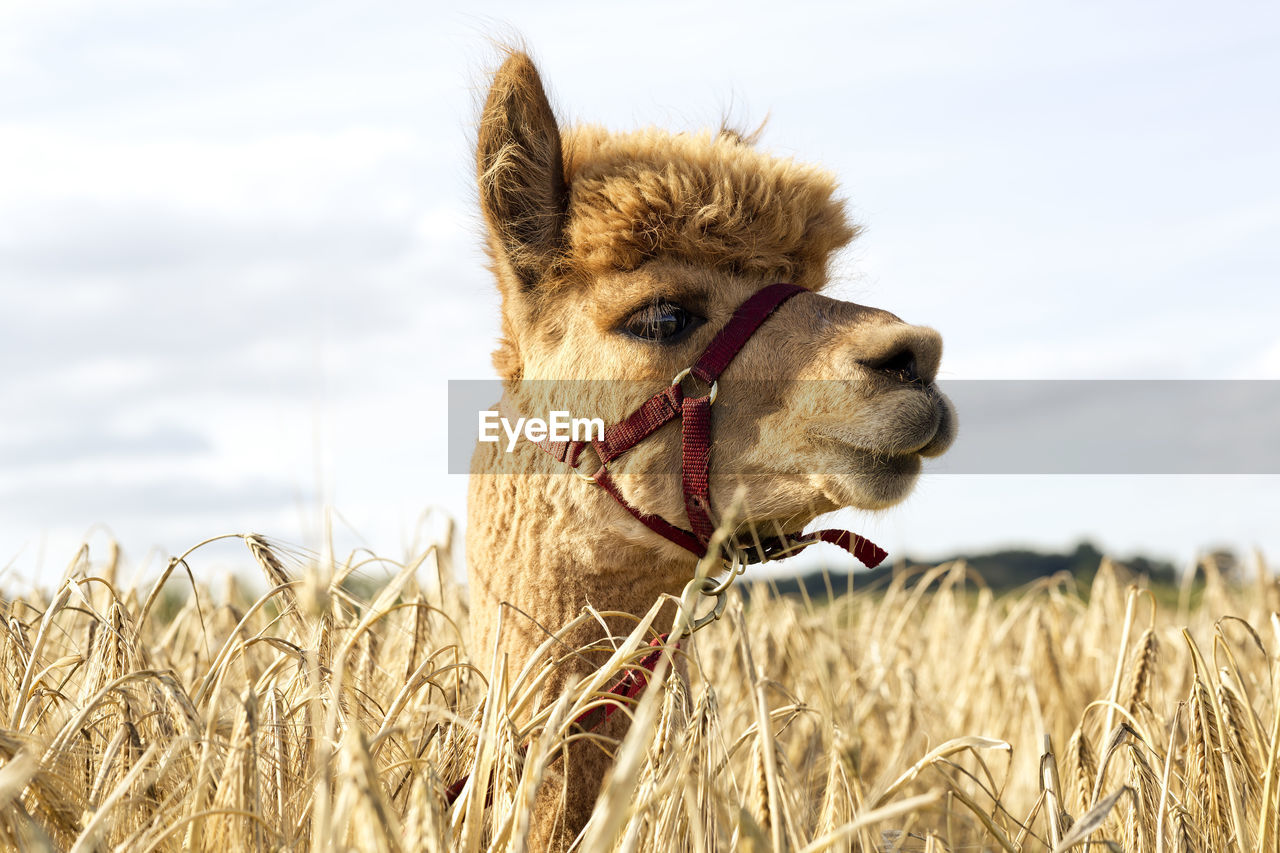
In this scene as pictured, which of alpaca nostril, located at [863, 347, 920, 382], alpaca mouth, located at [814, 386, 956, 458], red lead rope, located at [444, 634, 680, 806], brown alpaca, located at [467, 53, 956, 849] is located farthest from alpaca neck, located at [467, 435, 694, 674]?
alpaca nostril, located at [863, 347, 920, 382]

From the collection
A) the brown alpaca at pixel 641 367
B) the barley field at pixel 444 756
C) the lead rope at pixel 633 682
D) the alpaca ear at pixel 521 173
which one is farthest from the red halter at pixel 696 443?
the alpaca ear at pixel 521 173

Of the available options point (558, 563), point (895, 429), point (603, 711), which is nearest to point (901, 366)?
point (895, 429)

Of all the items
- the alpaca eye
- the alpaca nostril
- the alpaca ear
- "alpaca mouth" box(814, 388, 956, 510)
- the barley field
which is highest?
the alpaca ear

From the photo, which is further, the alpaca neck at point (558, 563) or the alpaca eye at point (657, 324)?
the alpaca eye at point (657, 324)

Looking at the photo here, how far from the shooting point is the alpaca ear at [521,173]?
318 centimetres

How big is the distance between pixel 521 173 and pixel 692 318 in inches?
29.9

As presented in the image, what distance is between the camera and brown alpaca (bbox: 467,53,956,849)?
2.87 meters

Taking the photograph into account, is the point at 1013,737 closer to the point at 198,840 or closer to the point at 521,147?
the point at 521,147

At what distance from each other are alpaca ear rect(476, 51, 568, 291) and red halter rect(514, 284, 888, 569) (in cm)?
63

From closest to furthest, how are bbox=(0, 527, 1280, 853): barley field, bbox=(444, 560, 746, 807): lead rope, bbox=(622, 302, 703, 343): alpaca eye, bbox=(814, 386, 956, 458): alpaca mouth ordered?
bbox=(0, 527, 1280, 853): barley field, bbox=(444, 560, 746, 807): lead rope, bbox=(814, 386, 956, 458): alpaca mouth, bbox=(622, 302, 703, 343): alpaca eye

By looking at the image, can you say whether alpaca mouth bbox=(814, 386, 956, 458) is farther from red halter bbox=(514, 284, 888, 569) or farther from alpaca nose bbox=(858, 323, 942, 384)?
red halter bbox=(514, 284, 888, 569)

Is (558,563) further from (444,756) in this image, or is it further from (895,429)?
(895,429)

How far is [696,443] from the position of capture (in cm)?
299

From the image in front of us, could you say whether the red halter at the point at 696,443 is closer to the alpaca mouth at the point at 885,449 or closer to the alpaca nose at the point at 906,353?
the alpaca mouth at the point at 885,449
